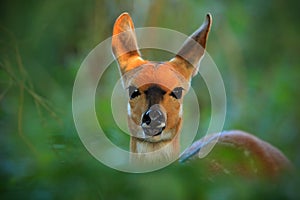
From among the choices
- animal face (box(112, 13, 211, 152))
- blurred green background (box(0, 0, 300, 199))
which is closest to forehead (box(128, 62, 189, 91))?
animal face (box(112, 13, 211, 152))

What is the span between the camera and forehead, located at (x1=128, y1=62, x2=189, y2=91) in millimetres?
1970

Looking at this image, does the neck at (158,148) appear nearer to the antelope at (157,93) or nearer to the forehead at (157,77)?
the antelope at (157,93)

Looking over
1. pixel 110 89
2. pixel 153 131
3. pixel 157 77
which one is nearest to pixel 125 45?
pixel 157 77

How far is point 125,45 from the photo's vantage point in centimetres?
210

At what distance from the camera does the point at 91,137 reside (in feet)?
3.85

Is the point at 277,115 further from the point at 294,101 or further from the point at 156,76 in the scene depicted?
the point at 156,76

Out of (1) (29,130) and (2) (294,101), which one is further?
(2) (294,101)

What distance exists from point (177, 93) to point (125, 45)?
0.80 feet

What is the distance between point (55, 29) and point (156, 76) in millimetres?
1315

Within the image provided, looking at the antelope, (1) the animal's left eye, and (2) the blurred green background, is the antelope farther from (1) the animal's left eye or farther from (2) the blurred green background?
(2) the blurred green background

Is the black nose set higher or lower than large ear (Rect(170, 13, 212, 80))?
lower

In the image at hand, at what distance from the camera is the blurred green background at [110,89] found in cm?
87

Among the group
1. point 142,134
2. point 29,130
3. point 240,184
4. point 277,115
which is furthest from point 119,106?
point 277,115

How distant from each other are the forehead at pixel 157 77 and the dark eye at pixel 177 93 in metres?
0.01
